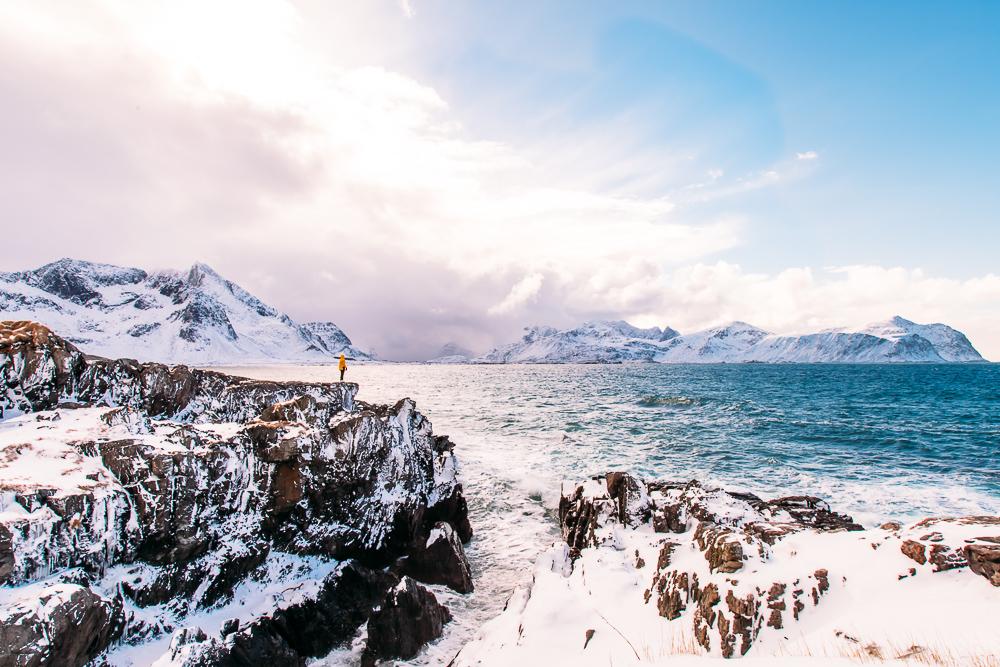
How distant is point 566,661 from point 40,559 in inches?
395

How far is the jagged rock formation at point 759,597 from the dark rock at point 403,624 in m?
2.00

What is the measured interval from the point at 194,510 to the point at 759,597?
42.2ft

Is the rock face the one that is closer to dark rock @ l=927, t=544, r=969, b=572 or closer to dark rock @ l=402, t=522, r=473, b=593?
dark rock @ l=402, t=522, r=473, b=593

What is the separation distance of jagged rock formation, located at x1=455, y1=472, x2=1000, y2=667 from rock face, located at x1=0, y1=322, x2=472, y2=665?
4.57 metres

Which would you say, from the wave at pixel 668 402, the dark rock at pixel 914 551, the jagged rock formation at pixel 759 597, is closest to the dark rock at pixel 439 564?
the jagged rock formation at pixel 759 597

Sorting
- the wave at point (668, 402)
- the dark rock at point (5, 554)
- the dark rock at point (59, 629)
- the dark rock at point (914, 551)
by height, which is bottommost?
the wave at point (668, 402)

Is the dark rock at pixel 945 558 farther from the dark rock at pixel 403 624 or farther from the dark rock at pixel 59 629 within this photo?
the dark rock at pixel 59 629

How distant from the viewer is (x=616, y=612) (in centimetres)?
970

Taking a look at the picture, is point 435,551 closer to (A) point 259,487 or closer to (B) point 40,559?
(A) point 259,487

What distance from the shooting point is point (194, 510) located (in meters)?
11.1

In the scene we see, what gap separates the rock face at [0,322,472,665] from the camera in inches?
349

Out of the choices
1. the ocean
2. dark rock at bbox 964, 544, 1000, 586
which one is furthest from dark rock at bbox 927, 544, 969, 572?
the ocean

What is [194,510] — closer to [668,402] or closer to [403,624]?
[403,624]

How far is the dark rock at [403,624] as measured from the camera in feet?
35.2
